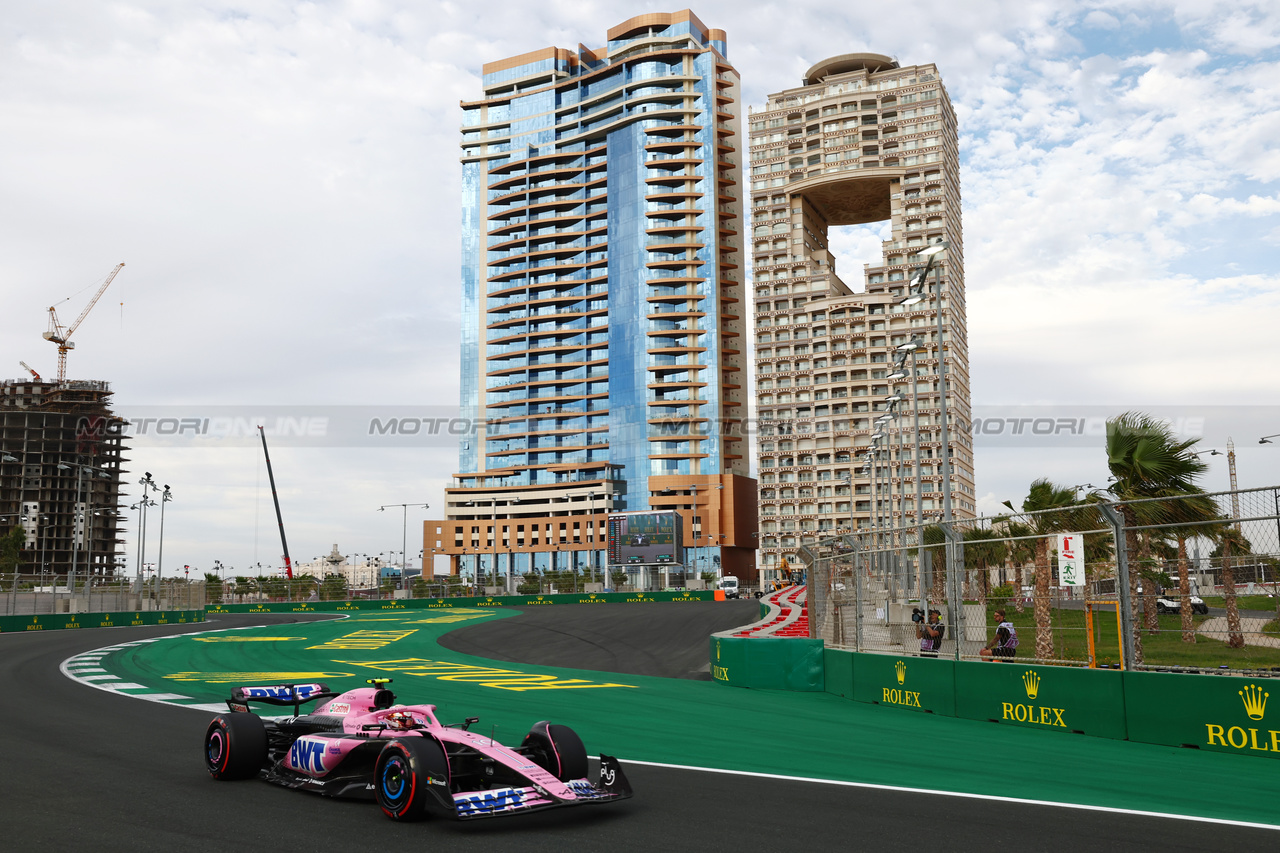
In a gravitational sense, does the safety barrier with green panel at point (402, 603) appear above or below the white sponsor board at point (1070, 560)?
below

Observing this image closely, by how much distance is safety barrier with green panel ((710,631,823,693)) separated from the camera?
57.4 feet

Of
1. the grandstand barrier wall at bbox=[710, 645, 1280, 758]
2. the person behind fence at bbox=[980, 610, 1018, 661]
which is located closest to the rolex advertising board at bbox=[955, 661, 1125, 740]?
the grandstand barrier wall at bbox=[710, 645, 1280, 758]

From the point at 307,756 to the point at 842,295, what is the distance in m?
127

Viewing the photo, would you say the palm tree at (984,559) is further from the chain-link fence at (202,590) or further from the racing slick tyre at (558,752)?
the chain-link fence at (202,590)

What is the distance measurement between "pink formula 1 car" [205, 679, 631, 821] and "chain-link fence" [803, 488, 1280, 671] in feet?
19.9

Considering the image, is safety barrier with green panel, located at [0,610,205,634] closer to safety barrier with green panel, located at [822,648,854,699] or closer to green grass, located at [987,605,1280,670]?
safety barrier with green panel, located at [822,648,854,699]

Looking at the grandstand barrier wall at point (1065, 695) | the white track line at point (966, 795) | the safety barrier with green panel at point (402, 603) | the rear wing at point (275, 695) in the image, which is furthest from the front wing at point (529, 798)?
the safety barrier with green panel at point (402, 603)

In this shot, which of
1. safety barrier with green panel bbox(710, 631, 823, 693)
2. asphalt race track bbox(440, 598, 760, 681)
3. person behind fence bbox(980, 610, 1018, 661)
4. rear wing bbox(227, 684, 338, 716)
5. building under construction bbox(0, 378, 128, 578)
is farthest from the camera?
building under construction bbox(0, 378, 128, 578)

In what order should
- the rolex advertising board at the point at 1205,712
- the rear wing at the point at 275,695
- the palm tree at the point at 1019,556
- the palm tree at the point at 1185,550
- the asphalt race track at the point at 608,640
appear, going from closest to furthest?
the rear wing at the point at 275,695 → the palm tree at the point at 1185,550 → the rolex advertising board at the point at 1205,712 → the palm tree at the point at 1019,556 → the asphalt race track at the point at 608,640

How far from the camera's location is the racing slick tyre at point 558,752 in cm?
749

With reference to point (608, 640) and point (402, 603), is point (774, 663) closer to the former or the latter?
point (608, 640)

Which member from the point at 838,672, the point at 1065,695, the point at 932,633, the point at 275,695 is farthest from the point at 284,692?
the point at 932,633

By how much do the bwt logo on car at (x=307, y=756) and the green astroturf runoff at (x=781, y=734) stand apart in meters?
3.20

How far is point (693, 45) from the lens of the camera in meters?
141
